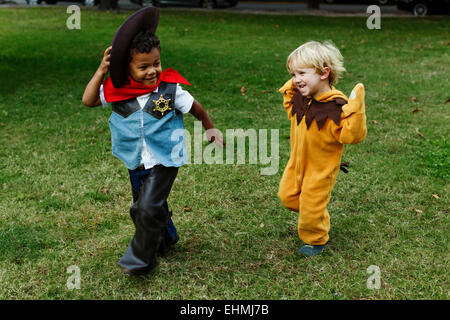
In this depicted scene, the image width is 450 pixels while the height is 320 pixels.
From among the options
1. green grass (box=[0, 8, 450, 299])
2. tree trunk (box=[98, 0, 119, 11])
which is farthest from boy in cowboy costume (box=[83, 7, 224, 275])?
tree trunk (box=[98, 0, 119, 11])

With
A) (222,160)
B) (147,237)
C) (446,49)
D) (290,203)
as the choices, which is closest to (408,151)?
(222,160)

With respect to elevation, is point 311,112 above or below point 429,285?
above

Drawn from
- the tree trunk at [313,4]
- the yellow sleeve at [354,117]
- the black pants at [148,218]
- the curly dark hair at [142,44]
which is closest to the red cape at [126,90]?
the curly dark hair at [142,44]

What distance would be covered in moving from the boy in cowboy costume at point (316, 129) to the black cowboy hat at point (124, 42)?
988 mm

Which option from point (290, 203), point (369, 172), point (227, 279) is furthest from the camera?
point (369, 172)

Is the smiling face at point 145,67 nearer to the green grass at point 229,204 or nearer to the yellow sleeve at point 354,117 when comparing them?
the yellow sleeve at point 354,117

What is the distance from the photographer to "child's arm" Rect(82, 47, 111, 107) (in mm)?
2816

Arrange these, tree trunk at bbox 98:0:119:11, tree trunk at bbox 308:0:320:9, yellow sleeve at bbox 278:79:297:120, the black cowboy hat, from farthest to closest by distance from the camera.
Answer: tree trunk at bbox 308:0:320:9
tree trunk at bbox 98:0:119:11
yellow sleeve at bbox 278:79:297:120
the black cowboy hat

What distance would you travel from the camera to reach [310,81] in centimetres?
306

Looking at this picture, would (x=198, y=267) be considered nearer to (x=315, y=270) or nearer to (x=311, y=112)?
(x=315, y=270)

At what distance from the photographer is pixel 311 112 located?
3.13 metres

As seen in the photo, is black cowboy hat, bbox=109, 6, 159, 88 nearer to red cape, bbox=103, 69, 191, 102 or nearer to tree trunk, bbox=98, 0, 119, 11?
red cape, bbox=103, 69, 191, 102

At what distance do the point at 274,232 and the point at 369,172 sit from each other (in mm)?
1622
